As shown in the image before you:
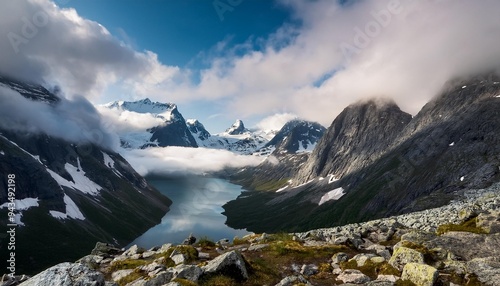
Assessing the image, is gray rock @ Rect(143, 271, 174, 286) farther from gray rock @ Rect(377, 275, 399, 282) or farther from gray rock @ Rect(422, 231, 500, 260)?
gray rock @ Rect(422, 231, 500, 260)

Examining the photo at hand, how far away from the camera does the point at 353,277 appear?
64.4ft

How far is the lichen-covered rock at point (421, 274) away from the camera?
16.5m

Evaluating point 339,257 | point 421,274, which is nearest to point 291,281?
point 421,274

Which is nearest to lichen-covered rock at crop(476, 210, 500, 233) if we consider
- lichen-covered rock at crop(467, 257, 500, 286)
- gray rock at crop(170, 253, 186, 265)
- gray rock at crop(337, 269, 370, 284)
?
lichen-covered rock at crop(467, 257, 500, 286)

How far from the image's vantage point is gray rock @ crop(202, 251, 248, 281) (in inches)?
752

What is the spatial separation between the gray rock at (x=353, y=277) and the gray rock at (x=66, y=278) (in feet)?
46.2

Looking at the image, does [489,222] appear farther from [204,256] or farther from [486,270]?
[204,256]

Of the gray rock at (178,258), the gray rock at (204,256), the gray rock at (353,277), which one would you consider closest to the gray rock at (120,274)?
the gray rock at (178,258)

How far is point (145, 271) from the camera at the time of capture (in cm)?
2334

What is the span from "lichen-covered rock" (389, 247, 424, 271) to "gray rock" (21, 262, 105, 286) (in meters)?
17.3

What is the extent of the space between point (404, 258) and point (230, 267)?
1111 centimetres

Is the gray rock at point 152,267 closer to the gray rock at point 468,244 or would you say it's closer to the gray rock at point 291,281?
the gray rock at point 291,281

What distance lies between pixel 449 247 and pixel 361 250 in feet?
23.5

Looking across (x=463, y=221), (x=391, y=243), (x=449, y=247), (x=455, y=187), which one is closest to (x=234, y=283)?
(x=449, y=247)
